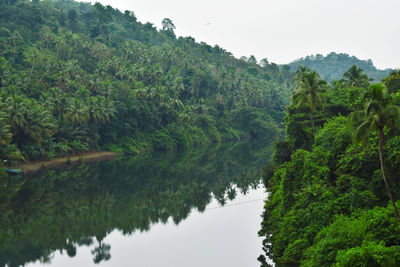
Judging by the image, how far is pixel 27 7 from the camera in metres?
142

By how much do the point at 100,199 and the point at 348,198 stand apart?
A: 34.6 m

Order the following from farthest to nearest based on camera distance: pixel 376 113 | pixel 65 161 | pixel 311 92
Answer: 1. pixel 65 161
2. pixel 311 92
3. pixel 376 113

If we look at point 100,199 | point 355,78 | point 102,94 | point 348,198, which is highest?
point 102,94

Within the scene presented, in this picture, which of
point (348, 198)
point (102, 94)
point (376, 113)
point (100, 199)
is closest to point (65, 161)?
point (102, 94)

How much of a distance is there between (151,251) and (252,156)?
6664 centimetres

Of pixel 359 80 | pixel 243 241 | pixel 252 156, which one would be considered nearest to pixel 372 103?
pixel 243 241

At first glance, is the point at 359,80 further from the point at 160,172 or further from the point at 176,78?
the point at 176,78

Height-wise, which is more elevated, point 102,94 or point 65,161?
point 102,94

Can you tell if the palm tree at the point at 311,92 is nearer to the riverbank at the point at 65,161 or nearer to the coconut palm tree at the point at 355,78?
the coconut palm tree at the point at 355,78

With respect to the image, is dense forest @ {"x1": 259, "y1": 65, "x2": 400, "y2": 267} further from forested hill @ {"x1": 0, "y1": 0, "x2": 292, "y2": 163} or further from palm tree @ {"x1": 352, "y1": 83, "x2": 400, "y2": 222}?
forested hill @ {"x1": 0, "y1": 0, "x2": 292, "y2": 163}

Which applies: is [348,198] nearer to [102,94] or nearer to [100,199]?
[100,199]

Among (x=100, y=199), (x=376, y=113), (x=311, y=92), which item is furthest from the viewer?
(x=311, y=92)

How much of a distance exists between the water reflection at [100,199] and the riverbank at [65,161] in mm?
3423

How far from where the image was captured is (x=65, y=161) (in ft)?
259
